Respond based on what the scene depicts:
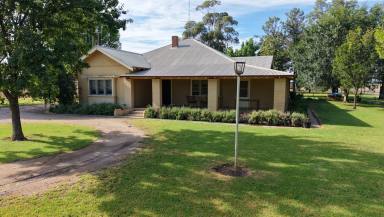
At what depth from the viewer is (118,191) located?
19.7 ft

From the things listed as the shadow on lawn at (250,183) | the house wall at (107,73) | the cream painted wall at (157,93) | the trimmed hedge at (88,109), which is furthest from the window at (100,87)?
the shadow on lawn at (250,183)

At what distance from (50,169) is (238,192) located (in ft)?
15.3

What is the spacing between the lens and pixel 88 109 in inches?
784

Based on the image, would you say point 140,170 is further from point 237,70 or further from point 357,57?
point 357,57

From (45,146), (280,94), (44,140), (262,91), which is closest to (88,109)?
(44,140)

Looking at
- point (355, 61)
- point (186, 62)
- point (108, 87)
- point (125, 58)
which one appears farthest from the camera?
point (355, 61)

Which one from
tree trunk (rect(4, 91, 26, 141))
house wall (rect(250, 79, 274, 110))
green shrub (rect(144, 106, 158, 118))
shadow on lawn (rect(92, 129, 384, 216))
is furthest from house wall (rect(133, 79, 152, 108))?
shadow on lawn (rect(92, 129, 384, 216))

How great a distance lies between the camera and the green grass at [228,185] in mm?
5191

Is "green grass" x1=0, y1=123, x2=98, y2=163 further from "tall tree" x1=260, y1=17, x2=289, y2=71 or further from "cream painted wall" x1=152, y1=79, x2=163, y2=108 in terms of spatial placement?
"tall tree" x1=260, y1=17, x2=289, y2=71

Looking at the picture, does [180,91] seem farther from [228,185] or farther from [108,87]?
[228,185]

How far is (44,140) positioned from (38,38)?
3815mm

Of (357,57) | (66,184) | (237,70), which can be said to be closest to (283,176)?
(237,70)

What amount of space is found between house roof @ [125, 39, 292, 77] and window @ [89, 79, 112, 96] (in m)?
2.27

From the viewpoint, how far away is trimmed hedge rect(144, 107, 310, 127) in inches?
594
